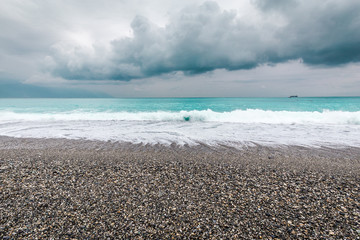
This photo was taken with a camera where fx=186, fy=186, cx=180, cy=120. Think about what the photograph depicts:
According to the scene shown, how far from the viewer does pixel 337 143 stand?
9.66 meters

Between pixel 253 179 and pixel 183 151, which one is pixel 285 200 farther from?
pixel 183 151

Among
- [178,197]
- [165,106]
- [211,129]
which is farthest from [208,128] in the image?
[165,106]

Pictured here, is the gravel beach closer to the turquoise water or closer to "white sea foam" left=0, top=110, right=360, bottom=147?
"white sea foam" left=0, top=110, right=360, bottom=147

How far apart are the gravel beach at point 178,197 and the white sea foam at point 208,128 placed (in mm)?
3743

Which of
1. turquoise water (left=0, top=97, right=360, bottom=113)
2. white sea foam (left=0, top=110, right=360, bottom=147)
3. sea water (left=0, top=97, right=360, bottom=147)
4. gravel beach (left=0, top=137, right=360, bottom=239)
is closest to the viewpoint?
gravel beach (left=0, top=137, right=360, bottom=239)

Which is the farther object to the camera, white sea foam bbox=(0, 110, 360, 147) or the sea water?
white sea foam bbox=(0, 110, 360, 147)

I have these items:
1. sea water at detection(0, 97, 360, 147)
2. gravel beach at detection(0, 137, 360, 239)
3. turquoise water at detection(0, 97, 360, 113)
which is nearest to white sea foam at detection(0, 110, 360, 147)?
sea water at detection(0, 97, 360, 147)

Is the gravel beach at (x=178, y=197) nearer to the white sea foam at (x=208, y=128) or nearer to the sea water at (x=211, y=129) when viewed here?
the sea water at (x=211, y=129)

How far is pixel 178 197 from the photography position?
4270mm

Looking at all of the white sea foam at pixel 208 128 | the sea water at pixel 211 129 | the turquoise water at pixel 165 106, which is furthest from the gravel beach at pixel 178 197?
the turquoise water at pixel 165 106

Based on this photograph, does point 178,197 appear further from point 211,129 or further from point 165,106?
point 165,106

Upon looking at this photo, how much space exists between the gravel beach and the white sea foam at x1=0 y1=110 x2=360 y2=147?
374cm

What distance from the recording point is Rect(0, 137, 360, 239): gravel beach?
3.28m

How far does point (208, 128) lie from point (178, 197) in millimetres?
11051
